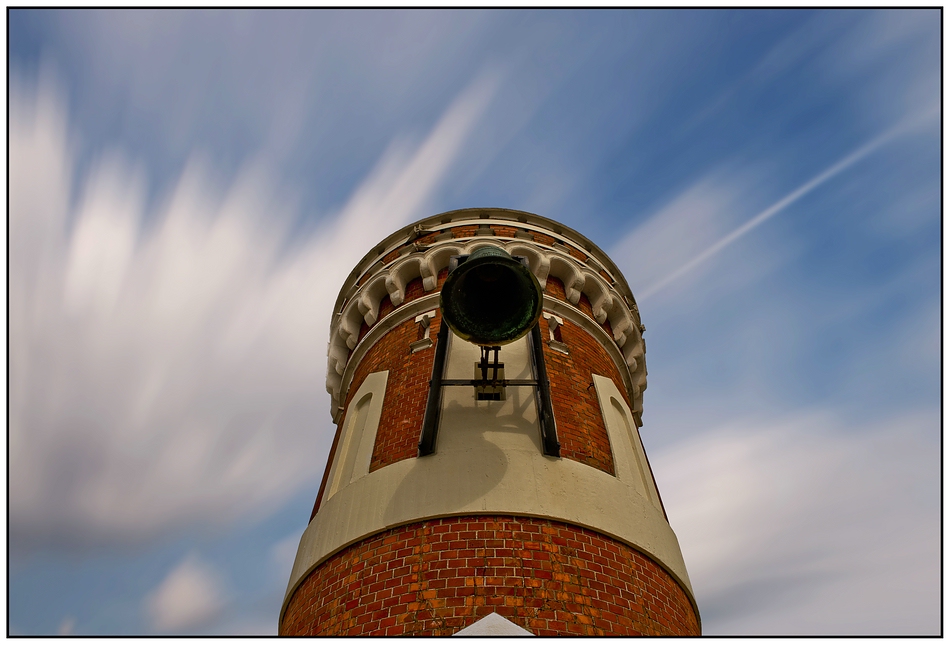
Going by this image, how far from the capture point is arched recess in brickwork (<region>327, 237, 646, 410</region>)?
9984mm

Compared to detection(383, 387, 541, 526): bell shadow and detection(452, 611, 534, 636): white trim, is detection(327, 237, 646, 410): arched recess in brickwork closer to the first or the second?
detection(383, 387, 541, 526): bell shadow

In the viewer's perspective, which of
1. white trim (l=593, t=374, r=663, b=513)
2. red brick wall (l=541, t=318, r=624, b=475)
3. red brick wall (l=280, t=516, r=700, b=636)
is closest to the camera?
red brick wall (l=280, t=516, r=700, b=636)

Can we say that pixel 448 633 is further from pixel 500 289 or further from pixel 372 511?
pixel 500 289

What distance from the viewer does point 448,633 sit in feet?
17.4

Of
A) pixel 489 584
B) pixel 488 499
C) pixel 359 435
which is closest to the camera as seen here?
pixel 489 584

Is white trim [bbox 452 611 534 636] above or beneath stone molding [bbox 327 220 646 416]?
beneath

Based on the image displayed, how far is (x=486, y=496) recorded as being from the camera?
636 cm

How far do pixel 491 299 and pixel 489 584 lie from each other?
2.91 metres

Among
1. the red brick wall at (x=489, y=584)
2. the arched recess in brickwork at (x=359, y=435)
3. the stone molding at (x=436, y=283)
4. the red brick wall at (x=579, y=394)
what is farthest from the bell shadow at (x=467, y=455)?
the stone molding at (x=436, y=283)

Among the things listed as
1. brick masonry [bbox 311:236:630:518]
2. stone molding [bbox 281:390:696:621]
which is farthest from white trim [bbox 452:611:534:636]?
brick masonry [bbox 311:236:630:518]

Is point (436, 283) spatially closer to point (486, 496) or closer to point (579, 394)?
point (579, 394)

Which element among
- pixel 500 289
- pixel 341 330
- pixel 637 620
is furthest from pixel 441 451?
pixel 341 330

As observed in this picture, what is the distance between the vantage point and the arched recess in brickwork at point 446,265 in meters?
9.98

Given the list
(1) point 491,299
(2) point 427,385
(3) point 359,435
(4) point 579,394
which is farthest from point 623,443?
(3) point 359,435
